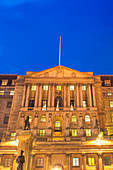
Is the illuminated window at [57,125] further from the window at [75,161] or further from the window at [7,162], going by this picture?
the window at [7,162]

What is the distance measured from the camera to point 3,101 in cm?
6438

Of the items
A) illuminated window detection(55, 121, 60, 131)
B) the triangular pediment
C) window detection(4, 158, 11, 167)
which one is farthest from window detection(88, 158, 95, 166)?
the triangular pediment

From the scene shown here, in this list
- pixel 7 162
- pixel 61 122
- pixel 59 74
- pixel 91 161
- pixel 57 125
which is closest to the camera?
pixel 91 161

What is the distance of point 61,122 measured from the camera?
53.7m

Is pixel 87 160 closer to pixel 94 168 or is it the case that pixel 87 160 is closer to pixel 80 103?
pixel 94 168

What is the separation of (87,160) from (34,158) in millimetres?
11531

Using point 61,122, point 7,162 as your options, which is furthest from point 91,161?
point 7,162

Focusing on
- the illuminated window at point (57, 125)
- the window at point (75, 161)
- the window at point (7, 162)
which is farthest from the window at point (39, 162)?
the illuminated window at point (57, 125)

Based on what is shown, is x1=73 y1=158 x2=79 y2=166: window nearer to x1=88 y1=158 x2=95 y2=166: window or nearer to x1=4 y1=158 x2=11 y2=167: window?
x1=88 y1=158 x2=95 y2=166: window

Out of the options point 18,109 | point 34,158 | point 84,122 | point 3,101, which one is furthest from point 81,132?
point 3,101

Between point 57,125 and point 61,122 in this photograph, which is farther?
point 61,122

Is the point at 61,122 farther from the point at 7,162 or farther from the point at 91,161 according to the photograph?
the point at 7,162

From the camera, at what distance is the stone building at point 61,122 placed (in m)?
38.1

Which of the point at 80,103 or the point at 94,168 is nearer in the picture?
the point at 94,168
